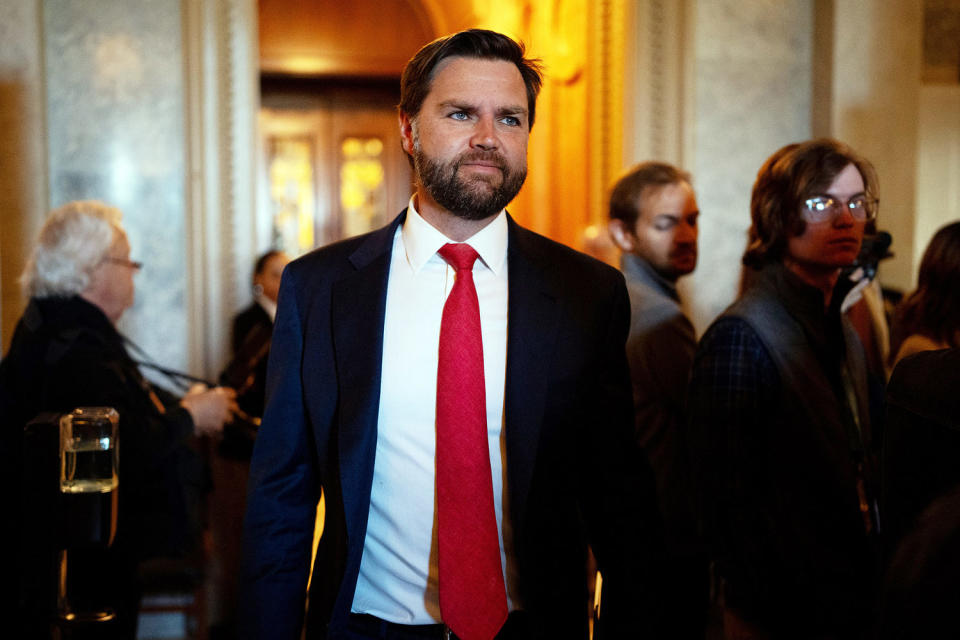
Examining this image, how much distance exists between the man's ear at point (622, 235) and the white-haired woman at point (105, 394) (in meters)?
1.49

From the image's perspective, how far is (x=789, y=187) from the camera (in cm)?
214

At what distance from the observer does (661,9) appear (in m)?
4.81

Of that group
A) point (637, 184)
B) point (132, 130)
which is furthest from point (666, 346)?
point (132, 130)

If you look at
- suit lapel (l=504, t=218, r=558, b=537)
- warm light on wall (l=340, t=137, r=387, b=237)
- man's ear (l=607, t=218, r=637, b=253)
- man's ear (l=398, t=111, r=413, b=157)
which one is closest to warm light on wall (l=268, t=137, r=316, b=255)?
warm light on wall (l=340, t=137, r=387, b=237)

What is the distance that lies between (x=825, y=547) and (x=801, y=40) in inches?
149

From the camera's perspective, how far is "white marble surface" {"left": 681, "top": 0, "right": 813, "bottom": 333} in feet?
15.8

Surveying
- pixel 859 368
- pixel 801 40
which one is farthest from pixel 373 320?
pixel 801 40

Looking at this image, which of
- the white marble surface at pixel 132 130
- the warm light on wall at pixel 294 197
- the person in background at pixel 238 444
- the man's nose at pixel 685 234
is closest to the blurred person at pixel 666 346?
the man's nose at pixel 685 234

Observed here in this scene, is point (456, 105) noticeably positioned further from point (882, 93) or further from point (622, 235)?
point (882, 93)

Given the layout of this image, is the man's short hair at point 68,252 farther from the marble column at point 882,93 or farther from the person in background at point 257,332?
the marble column at point 882,93

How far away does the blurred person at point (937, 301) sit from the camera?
250 cm

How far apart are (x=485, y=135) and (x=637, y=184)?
1.38m

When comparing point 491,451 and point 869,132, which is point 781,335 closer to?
point 491,451

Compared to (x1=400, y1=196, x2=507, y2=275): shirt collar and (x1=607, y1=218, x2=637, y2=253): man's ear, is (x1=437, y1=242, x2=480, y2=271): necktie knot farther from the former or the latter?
(x1=607, y1=218, x2=637, y2=253): man's ear
